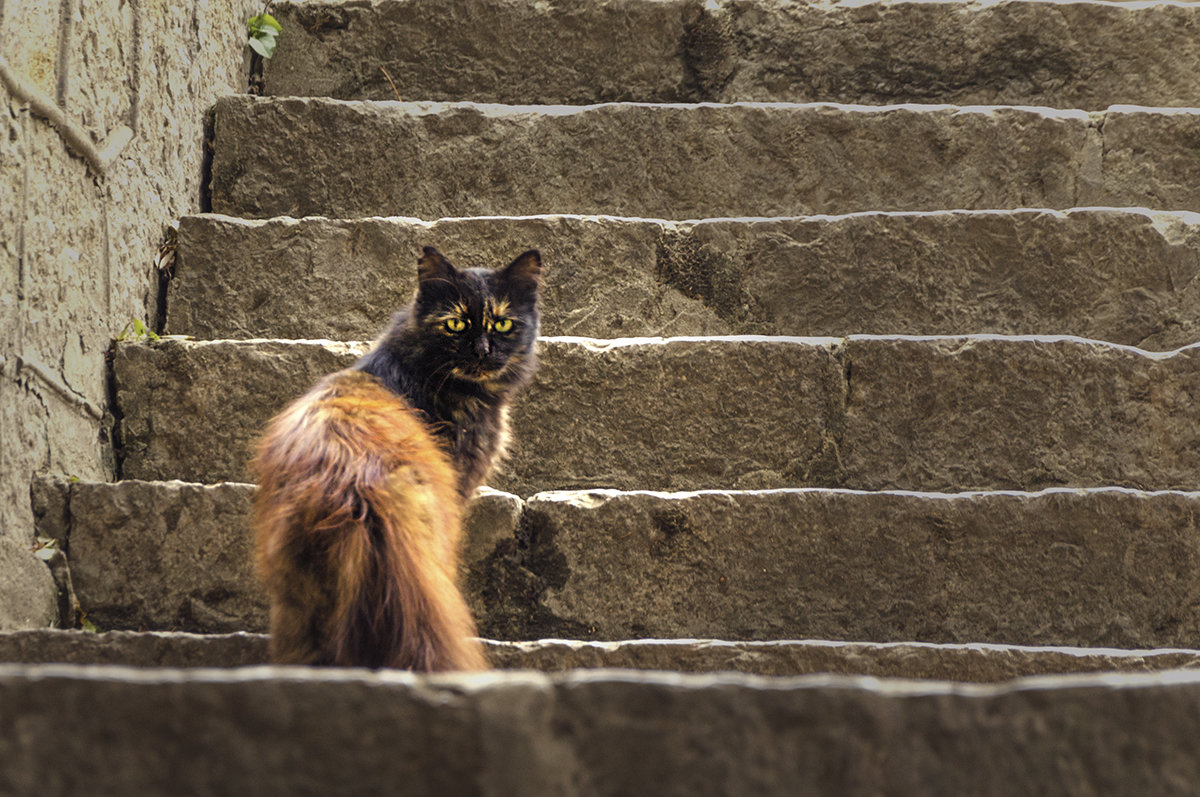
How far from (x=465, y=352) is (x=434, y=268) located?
229 mm

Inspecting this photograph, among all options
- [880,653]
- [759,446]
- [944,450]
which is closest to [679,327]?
[759,446]

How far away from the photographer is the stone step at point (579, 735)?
2.96 ft

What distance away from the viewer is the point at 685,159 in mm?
3123

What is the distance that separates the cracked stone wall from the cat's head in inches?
30.1

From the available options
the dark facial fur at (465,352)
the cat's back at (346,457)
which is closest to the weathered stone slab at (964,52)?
the dark facial fur at (465,352)

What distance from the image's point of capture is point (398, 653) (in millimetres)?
1311

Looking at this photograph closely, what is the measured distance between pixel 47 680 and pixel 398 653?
0.47m

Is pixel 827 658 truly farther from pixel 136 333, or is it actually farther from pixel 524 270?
pixel 136 333

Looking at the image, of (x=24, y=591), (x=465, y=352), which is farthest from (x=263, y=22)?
(x=24, y=591)

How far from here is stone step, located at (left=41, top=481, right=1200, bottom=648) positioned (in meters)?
2.11

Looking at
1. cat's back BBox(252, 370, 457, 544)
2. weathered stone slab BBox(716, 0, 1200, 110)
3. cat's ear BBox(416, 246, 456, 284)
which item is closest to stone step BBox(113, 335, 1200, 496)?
cat's ear BBox(416, 246, 456, 284)

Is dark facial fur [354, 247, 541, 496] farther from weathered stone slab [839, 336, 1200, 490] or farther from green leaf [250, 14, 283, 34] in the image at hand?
green leaf [250, 14, 283, 34]

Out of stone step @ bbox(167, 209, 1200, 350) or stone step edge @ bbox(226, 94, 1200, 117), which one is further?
stone step edge @ bbox(226, 94, 1200, 117)

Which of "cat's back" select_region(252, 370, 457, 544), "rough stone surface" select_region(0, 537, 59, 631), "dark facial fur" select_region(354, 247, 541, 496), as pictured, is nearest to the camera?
"cat's back" select_region(252, 370, 457, 544)
